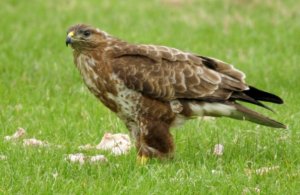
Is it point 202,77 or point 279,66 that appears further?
point 279,66

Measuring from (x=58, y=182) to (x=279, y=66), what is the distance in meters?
6.28

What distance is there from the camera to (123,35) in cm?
1516

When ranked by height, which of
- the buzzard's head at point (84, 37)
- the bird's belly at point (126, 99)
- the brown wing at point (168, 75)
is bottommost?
the bird's belly at point (126, 99)

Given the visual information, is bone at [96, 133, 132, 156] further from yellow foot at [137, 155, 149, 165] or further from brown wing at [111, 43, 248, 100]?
brown wing at [111, 43, 248, 100]

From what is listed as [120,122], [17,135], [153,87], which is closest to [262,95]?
[153,87]

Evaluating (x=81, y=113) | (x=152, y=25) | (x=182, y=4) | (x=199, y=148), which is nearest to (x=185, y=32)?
(x=152, y=25)

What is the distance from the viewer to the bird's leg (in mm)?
8453

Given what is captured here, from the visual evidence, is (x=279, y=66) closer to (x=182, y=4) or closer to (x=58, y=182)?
(x=182, y=4)

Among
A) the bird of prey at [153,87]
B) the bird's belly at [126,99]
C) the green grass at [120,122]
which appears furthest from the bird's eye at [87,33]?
the green grass at [120,122]

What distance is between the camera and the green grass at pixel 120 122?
25.7 feet

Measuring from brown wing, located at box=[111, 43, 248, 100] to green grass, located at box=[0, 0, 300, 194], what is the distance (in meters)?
0.60

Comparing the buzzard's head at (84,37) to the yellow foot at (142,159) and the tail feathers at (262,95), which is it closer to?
the yellow foot at (142,159)

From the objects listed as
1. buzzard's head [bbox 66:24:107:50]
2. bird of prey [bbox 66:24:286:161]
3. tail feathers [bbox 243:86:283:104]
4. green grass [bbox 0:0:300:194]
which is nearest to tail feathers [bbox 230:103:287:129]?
bird of prey [bbox 66:24:286:161]

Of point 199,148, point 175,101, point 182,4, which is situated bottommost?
point 182,4
